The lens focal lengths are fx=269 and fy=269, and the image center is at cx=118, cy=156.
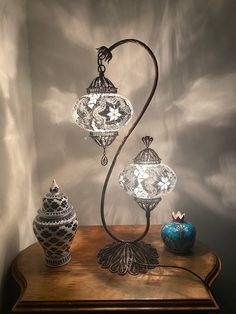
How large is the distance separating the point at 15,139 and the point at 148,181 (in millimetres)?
536

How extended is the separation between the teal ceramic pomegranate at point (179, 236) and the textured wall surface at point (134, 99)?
0.94ft

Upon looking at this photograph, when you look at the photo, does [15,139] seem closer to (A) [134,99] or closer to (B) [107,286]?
(A) [134,99]

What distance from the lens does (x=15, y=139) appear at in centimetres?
102

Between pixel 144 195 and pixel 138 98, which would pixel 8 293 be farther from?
pixel 138 98

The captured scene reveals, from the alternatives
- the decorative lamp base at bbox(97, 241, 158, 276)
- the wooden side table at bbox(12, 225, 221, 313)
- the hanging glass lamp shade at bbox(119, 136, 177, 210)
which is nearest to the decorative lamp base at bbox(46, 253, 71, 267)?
the wooden side table at bbox(12, 225, 221, 313)

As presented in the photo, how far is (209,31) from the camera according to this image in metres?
1.11

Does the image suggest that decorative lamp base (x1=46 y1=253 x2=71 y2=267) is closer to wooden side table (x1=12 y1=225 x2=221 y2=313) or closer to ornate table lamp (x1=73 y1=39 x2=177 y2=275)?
wooden side table (x1=12 y1=225 x2=221 y2=313)

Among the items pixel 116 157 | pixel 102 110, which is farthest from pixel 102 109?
pixel 116 157

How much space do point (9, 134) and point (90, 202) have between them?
494 mm

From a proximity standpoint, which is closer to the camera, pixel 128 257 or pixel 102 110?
pixel 102 110

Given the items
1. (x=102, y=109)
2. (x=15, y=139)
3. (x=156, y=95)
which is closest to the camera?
(x=102, y=109)

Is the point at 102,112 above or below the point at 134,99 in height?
below

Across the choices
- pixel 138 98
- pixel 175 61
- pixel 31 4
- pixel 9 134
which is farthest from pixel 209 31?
pixel 9 134

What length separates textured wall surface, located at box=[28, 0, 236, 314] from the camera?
1103mm
